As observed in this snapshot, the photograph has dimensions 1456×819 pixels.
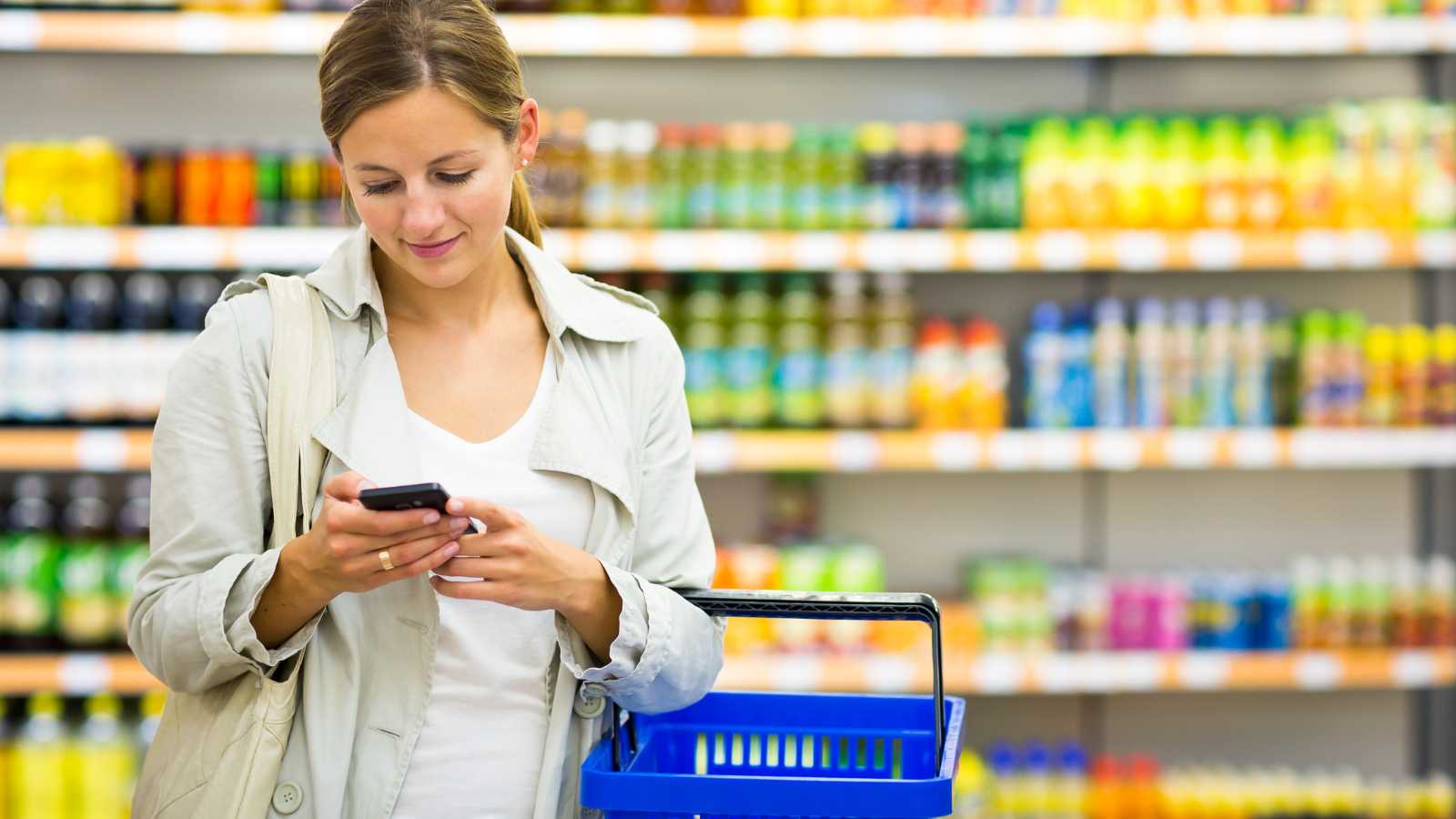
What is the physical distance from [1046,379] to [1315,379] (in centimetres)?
63

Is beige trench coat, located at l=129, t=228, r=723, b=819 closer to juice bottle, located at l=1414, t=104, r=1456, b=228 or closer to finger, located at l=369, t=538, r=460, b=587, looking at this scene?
finger, located at l=369, t=538, r=460, b=587

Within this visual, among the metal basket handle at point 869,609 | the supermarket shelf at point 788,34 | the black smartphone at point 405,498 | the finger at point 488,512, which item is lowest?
the metal basket handle at point 869,609

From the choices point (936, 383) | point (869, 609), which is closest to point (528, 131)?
point (869, 609)

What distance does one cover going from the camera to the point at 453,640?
1.33 m

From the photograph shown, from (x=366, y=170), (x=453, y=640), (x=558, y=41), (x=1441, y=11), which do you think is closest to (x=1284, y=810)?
(x=1441, y=11)

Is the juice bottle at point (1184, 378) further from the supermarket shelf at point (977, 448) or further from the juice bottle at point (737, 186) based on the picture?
the juice bottle at point (737, 186)

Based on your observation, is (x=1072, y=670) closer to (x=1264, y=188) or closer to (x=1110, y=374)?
(x=1110, y=374)

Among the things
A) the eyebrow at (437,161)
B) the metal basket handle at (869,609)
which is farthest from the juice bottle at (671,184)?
the metal basket handle at (869,609)

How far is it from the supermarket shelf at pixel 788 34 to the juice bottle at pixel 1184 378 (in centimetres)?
65

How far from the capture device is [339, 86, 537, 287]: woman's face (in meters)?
1.26

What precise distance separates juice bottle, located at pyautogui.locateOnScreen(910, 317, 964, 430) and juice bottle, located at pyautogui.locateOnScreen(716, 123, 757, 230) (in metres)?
0.51

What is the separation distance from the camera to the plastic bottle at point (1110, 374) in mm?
3250

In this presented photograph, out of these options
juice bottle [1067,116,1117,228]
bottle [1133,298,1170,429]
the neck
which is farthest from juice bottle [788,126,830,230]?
the neck

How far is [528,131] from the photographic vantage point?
4.70 feet
